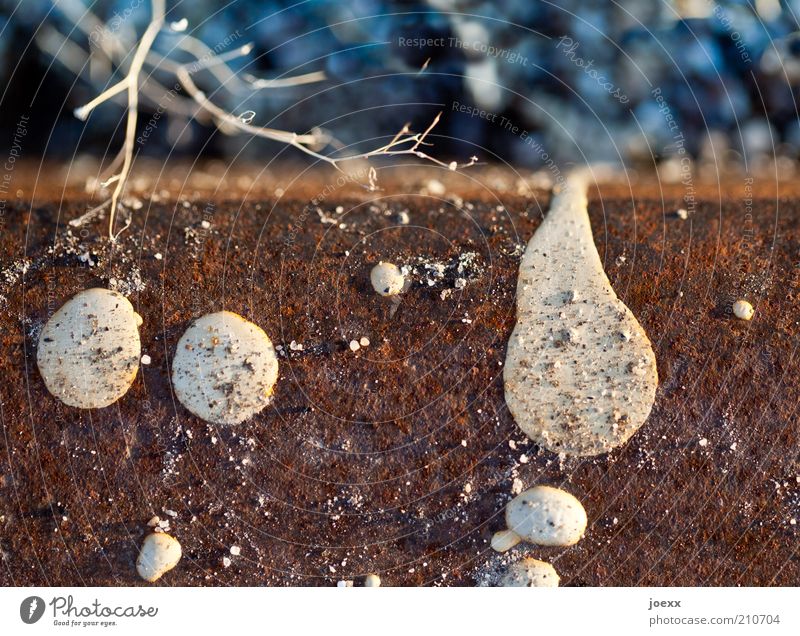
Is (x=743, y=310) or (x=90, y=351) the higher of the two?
(x=90, y=351)

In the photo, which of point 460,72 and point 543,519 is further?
point 460,72

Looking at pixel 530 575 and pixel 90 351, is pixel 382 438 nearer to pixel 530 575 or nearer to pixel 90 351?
pixel 530 575

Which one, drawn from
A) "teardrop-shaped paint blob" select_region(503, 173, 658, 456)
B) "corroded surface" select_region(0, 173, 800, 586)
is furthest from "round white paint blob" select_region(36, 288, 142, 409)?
"teardrop-shaped paint blob" select_region(503, 173, 658, 456)

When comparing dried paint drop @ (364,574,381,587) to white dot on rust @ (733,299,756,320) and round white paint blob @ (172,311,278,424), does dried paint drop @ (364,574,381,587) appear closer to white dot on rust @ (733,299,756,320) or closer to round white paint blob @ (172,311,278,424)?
round white paint blob @ (172,311,278,424)

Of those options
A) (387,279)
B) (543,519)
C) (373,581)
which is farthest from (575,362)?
(373,581)

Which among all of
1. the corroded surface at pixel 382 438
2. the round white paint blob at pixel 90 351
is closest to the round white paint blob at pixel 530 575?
the corroded surface at pixel 382 438

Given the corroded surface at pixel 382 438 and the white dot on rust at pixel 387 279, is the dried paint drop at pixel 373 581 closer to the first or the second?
the corroded surface at pixel 382 438

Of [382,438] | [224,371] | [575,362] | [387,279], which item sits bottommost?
[382,438]
